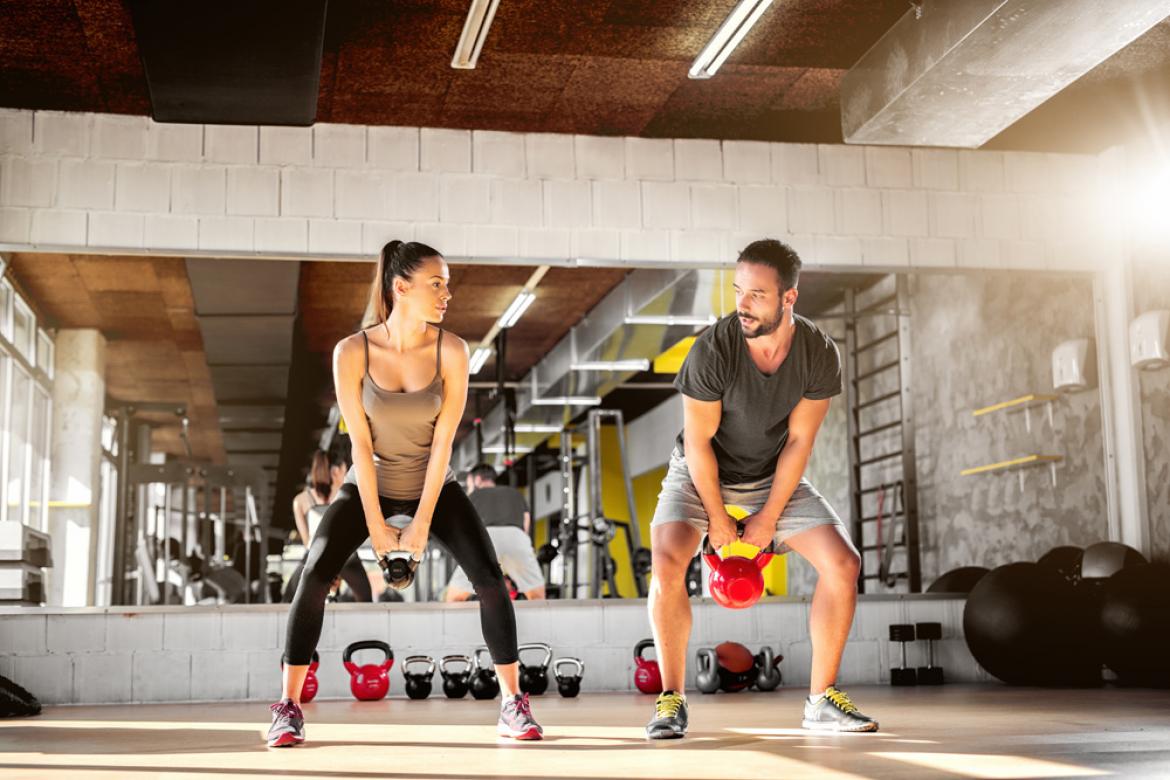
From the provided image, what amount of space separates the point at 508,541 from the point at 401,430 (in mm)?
3967

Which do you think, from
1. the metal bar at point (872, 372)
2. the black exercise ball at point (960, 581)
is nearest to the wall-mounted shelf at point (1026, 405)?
the metal bar at point (872, 372)

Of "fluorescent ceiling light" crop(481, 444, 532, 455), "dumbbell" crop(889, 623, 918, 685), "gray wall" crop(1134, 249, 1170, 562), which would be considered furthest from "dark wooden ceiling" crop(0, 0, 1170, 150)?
"fluorescent ceiling light" crop(481, 444, 532, 455)

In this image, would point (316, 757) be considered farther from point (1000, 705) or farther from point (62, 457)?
point (62, 457)

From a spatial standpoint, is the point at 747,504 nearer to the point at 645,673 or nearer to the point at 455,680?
the point at 645,673

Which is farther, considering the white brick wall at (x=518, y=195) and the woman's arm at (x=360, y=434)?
the white brick wall at (x=518, y=195)

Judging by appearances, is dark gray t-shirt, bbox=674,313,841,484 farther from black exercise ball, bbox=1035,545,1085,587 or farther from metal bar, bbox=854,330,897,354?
metal bar, bbox=854,330,897,354

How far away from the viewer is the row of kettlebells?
5.72m

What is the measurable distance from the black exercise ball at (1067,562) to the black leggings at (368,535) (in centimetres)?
364

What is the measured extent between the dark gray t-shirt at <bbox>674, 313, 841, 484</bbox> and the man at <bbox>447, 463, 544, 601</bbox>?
363 centimetres

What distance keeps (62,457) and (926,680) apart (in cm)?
769

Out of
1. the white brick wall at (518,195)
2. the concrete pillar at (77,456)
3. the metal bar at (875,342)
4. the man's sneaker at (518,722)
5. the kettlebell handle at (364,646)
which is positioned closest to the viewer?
the man's sneaker at (518,722)

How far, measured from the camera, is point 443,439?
3.44 metres

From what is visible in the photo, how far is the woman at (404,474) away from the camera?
337 centimetres

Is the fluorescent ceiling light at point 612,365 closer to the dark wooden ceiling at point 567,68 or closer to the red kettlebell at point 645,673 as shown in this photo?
A: the dark wooden ceiling at point 567,68
